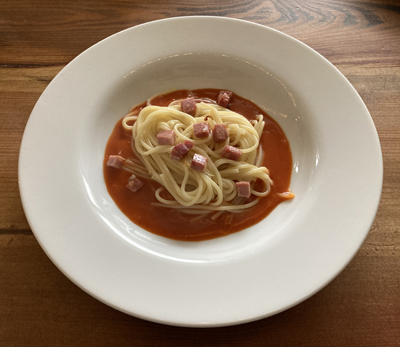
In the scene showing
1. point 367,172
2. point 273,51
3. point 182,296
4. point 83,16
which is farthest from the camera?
point 83,16

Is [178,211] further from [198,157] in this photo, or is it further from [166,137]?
[166,137]

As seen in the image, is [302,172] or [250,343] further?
[302,172]

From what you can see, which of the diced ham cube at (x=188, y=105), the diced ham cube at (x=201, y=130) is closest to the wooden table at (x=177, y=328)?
the diced ham cube at (x=188, y=105)

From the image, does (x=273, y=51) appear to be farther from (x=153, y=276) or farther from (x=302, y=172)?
(x=153, y=276)

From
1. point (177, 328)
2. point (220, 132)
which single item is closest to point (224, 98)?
point (220, 132)

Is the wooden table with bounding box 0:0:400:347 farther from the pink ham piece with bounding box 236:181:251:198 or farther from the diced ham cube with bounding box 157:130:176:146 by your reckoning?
the diced ham cube with bounding box 157:130:176:146

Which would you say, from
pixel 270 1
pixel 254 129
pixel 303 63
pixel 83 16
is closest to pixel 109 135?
pixel 254 129
